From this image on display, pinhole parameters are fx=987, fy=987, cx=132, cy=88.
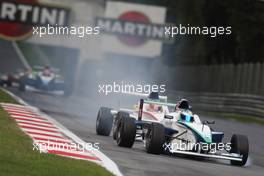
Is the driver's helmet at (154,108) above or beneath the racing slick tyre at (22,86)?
above

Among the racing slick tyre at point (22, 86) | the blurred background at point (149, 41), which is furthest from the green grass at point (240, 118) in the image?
the racing slick tyre at point (22, 86)

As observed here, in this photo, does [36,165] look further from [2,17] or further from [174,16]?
[174,16]

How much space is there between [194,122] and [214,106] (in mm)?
23478

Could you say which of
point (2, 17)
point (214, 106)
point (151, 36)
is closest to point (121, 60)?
point (151, 36)

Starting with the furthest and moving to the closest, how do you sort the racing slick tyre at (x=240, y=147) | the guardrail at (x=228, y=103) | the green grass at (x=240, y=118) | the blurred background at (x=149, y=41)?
the blurred background at (x=149, y=41)
the guardrail at (x=228, y=103)
the green grass at (x=240, y=118)
the racing slick tyre at (x=240, y=147)

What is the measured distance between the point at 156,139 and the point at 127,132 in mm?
963

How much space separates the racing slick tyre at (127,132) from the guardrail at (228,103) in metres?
17.7

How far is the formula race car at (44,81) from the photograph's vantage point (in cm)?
4319

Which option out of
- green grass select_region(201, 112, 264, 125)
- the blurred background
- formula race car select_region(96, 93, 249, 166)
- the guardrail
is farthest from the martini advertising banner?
formula race car select_region(96, 93, 249, 166)

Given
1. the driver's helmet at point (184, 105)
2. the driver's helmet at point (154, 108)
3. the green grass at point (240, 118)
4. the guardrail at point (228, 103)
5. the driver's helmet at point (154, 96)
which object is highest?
the driver's helmet at point (154, 96)

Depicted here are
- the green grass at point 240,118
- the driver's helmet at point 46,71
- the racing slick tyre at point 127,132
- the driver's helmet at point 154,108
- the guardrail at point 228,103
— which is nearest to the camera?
the racing slick tyre at point 127,132

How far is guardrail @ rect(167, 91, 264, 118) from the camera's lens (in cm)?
3419

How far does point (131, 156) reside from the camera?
14.3 m

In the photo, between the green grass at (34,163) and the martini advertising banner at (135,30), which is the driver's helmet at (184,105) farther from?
the martini advertising banner at (135,30)
